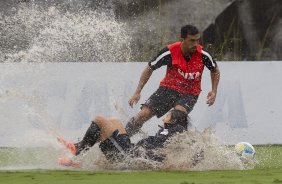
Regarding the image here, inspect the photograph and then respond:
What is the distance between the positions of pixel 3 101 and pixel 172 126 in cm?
511

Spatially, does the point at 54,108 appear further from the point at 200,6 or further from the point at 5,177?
the point at 200,6

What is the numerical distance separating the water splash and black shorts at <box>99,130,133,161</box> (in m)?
6.81

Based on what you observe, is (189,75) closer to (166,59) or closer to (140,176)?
(166,59)

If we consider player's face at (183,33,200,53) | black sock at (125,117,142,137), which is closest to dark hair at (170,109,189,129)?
player's face at (183,33,200,53)

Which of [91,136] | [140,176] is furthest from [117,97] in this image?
[140,176]

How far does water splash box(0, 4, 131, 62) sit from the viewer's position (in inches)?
690

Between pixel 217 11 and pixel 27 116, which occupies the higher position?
pixel 217 11

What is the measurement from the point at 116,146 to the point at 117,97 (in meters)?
6.24

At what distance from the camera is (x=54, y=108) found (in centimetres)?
1502

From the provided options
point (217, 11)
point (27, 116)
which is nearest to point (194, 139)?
point (27, 116)

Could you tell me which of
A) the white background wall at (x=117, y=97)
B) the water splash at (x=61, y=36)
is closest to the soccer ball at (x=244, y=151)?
the white background wall at (x=117, y=97)

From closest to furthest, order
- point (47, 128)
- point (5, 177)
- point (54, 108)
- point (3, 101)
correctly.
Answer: point (5, 177) → point (47, 128) → point (3, 101) → point (54, 108)

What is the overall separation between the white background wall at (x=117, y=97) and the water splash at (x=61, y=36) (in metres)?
0.92

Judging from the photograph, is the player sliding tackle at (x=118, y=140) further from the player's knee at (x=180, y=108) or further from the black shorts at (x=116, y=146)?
the player's knee at (x=180, y=108)
